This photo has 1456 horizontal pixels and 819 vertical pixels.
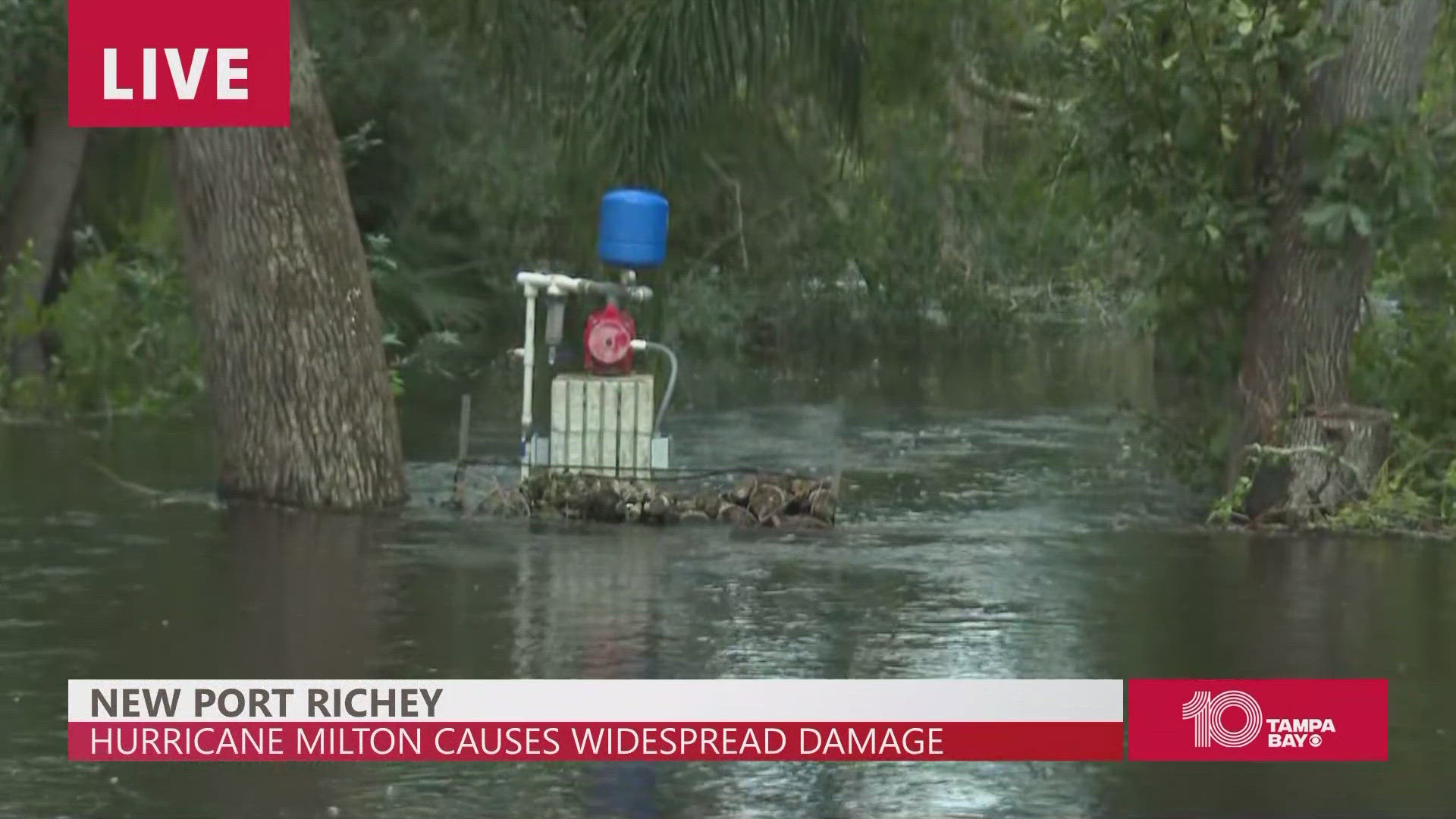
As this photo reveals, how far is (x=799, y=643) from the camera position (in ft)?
33.1

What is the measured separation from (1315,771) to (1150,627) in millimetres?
2769

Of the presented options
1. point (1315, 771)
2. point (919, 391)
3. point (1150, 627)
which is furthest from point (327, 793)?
point (919, 391)

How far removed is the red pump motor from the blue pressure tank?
30 cm

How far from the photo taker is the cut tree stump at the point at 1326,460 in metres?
14.5

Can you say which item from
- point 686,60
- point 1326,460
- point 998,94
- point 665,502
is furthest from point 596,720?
point 998,94

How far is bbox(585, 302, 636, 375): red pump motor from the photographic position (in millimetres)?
14531

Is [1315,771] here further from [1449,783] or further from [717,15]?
[717,15]

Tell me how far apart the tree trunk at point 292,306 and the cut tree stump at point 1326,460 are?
4.67 metres

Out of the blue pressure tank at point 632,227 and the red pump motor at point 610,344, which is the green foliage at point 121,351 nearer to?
the red pump motor at point 610,344

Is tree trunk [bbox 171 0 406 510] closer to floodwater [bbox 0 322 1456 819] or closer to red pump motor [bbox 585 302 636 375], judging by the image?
floodwater [bbox 0 322 1456 819]

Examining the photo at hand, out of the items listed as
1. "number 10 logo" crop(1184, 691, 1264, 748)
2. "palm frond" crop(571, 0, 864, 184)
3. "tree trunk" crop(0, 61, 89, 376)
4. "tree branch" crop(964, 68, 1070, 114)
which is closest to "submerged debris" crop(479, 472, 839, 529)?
"palm frond" crop(571, 0, 864, 184)

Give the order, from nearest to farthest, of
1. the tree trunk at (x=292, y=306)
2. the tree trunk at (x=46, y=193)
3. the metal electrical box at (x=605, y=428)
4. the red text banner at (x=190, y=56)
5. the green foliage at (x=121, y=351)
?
1. the red text banner at (x=190, y=56)
2. the tree trunk at (x=292, y=306)
3. the metal electrical box at (x=605, y=428)
4. the green foliage at (x=121, y=351)
5. the tree trunk at (x=46, y=193)

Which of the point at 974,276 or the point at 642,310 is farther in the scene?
the point at 974,276

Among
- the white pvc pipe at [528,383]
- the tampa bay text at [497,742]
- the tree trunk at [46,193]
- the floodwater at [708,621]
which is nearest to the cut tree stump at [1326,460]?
the floodwater at [708,621]
